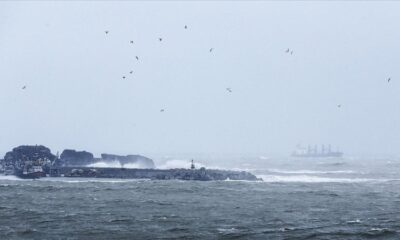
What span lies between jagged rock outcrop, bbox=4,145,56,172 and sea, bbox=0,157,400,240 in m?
34.9

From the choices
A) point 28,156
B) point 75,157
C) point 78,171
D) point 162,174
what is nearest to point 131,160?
point 75,157

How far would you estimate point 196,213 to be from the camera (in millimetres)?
45469

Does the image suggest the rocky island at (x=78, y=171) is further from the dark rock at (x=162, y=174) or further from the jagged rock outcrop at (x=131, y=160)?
the jagged rock outcrop at (x=131, y=160)

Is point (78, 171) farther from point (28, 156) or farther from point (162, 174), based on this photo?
point (28, 156)

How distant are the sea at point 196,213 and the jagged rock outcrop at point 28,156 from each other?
34.9 m

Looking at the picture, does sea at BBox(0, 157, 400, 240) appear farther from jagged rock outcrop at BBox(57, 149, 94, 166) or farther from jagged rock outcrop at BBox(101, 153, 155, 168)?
jagged rock outcrop at BBox(101, 153, 155, 168)

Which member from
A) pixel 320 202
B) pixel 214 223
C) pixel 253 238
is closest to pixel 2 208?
pixel 214 223

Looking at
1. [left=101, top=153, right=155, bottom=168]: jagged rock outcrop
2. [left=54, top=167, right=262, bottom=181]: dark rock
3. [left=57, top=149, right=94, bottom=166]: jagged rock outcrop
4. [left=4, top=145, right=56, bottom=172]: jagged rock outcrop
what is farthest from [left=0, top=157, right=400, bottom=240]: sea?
[left=101, top=153, right=155, bottom=168]: jagged rock outcrop

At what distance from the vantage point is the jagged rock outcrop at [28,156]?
101900 millimetres

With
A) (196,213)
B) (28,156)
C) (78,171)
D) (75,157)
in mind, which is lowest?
(196,213)

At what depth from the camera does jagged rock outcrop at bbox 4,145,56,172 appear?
101900 millimetres

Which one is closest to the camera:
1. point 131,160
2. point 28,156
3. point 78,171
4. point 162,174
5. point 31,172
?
point 31,172

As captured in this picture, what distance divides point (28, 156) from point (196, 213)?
66.9m

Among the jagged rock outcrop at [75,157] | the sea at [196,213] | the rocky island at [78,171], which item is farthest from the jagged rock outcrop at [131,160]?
the sea at [196,213]
